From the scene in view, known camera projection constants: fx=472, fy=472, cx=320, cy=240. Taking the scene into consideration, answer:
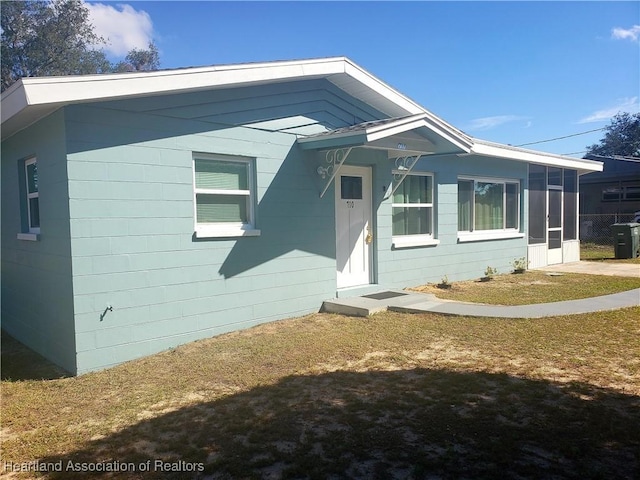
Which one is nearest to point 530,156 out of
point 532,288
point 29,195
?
point 532,288

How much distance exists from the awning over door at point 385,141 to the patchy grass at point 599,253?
10.1m

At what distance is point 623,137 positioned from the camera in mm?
43844

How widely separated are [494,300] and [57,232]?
7327 millimetres

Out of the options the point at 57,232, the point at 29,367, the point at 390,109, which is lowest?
the point at 29,367

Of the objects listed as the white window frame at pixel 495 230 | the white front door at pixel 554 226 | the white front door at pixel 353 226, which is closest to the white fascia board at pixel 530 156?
the white window frame at pixel 495 230

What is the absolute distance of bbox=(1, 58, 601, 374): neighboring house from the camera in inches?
225

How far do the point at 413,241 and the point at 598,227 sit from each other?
17.9 metres

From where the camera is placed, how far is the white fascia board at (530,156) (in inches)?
452

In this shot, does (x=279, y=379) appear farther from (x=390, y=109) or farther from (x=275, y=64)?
(x=390, y=109)

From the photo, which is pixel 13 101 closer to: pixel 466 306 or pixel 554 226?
pixel 466 306

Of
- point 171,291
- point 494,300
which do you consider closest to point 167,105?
point 171,291

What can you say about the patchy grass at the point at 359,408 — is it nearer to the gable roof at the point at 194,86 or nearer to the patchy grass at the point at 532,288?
the patchy grass at the point at 532,288

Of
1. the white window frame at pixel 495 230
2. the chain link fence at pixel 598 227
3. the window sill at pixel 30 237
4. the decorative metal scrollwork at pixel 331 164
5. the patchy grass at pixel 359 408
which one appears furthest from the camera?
the chain link fence at pixel 598 227

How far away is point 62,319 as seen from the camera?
5922 mm
